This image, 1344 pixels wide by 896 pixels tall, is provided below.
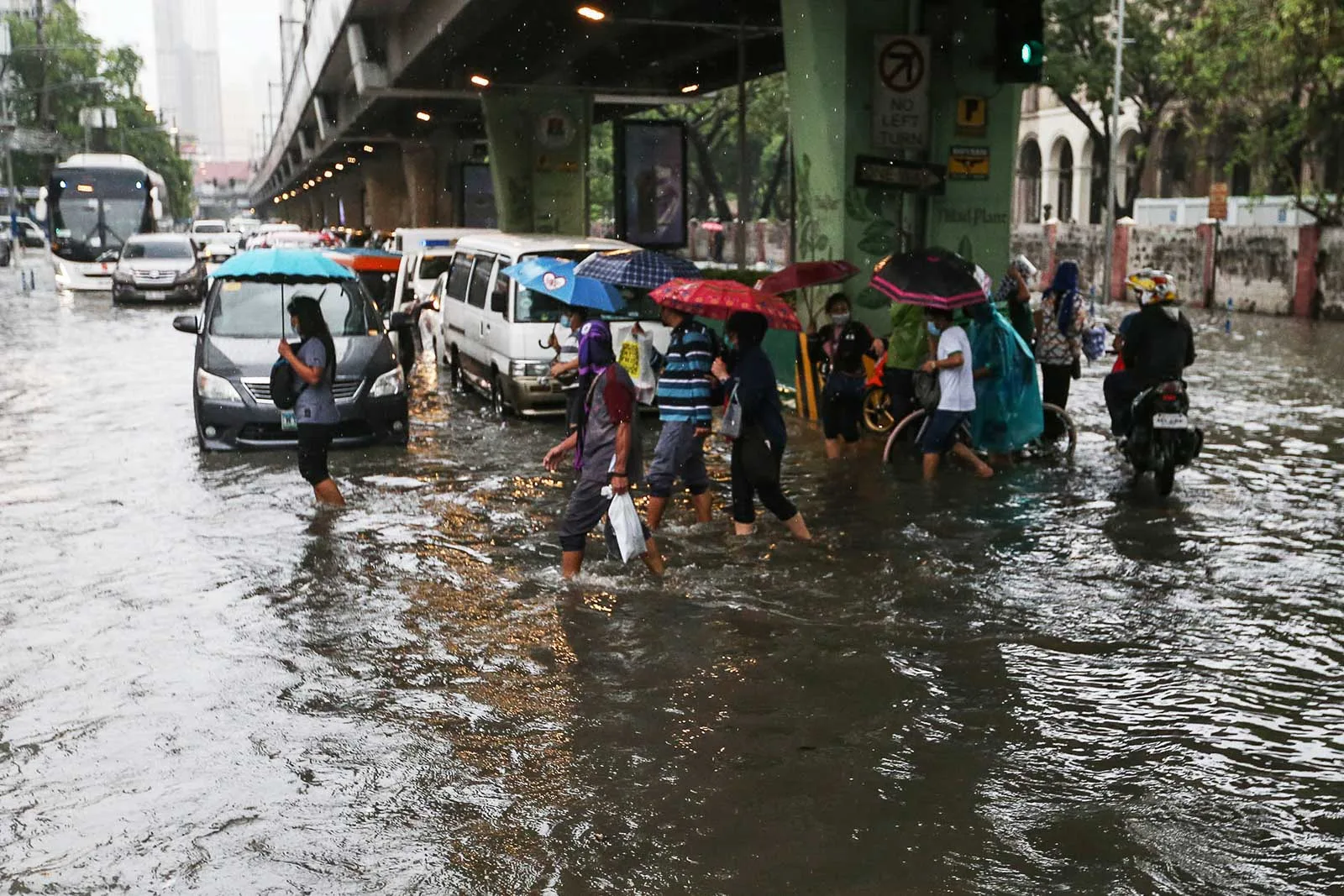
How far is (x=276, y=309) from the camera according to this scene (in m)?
14.8

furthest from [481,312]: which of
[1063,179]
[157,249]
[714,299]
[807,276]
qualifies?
[1063,179]

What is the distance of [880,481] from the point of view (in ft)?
41.4

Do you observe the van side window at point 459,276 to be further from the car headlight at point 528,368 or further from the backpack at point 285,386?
the backpack at point 285,386

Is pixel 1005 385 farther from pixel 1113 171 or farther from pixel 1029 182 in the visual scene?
pixel 1029 182

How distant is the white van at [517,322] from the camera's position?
1568 cm

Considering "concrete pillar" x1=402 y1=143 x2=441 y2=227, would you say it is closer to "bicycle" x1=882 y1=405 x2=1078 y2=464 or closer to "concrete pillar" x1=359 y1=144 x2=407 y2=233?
"concrete pillar" x1=359 y1=144 x2=407 y2=233

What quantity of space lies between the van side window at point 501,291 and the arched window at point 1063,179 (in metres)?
50.6

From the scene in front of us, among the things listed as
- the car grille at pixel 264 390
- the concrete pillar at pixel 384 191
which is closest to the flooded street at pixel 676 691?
the car grille at pixel 264 390

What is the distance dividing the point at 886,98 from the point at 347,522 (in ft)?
24.4

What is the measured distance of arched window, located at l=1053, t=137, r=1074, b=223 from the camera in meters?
63.5

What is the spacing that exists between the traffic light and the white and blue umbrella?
4.89 metres

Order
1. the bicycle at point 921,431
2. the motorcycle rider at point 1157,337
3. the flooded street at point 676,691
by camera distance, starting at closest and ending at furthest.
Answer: the flooded street at point 676,691, the motorcycle rider at point 1157,337, the bicycle at point 921,431

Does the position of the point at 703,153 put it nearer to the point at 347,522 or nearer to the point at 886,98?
the point at 886,98

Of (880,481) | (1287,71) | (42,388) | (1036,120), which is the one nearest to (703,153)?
(1036,120)
